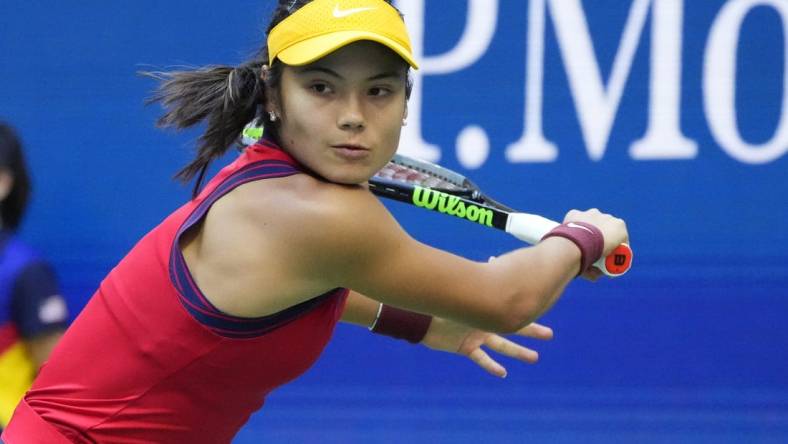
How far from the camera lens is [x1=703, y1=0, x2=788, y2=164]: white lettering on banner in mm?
3740

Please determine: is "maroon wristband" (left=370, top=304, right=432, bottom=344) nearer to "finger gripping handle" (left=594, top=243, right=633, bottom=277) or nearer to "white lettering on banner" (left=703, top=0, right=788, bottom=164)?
"finger gripping handle" (left=594, top=243, right=633, bottom=277)

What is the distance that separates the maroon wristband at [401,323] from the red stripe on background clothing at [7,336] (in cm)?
101

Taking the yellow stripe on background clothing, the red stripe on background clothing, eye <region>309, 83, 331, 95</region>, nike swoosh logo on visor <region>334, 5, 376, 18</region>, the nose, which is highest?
nike swoosh logo on visor <region>334, 5, 376, 18</region>

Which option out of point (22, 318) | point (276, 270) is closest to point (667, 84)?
point (22, 318)

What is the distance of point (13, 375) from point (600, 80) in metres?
1.73

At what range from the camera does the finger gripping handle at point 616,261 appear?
2.36 metres

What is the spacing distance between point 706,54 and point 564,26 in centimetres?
39

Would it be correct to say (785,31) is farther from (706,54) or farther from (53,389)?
(53,389)

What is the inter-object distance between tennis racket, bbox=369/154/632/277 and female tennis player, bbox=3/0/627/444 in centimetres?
38

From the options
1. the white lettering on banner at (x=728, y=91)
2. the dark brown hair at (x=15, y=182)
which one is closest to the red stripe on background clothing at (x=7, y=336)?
the dark brown hair at (x=15, y=182)

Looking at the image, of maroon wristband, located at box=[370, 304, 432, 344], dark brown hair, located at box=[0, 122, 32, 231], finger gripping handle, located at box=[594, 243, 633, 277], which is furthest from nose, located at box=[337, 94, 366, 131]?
dark brown hair, located at box=[0, 122, 32, 231]

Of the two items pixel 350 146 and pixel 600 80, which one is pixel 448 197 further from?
pixel 600 80

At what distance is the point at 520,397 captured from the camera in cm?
396

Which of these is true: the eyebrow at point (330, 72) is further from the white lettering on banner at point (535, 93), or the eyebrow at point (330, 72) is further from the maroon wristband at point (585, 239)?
the white lettering on banner at point (535, 93)
